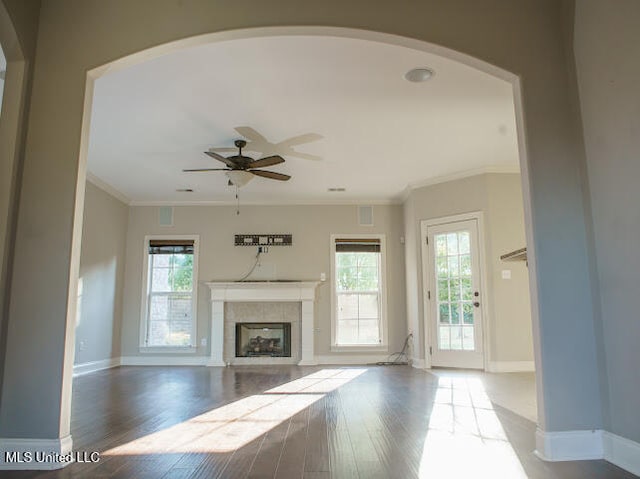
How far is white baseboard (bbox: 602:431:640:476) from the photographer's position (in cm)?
223

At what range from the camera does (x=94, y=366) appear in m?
6.44

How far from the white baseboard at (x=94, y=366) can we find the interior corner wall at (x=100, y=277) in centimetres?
5

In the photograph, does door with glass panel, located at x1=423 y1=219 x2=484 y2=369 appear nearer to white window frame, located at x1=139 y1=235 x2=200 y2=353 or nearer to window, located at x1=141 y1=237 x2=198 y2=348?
white window frame, located at x1=139 y1=235 x2=200 y2=353

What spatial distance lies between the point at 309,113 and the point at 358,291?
3.84 m

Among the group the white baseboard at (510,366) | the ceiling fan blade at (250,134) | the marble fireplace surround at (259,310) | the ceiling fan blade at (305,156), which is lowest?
the white baseboard at (510,366)

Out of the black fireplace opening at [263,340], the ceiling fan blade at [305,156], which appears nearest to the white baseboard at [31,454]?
the ceiling fan blade at [305,156]

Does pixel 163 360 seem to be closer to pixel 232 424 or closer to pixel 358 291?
pixel 358 291

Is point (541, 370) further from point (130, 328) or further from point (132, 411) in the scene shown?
point (130, 328)

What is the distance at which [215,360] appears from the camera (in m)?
7.13

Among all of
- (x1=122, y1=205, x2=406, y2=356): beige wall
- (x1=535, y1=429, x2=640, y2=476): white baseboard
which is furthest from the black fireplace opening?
(x1=535, y1=429, x2=640, y2=476): white baseboard

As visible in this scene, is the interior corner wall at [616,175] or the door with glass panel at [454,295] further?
the door with glass panel at [454,295]

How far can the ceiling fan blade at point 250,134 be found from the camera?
4703 mm

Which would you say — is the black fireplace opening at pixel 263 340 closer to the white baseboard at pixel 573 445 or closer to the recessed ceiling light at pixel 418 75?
the recessed ceiling light at pixel 418 75

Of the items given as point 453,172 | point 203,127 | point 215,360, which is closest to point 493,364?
point 453,172
